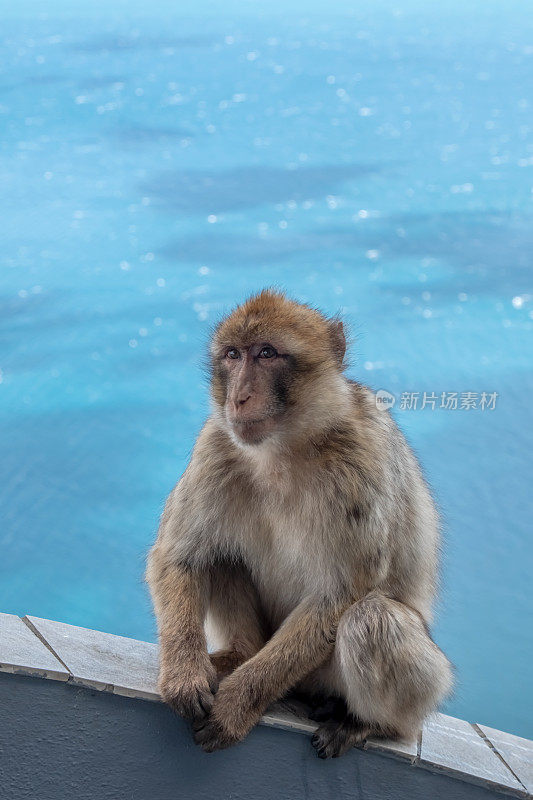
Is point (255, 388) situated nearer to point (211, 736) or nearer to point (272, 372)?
point (272, 372)

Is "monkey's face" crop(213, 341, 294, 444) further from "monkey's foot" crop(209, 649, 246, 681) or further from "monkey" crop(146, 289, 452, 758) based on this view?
"monkey's foot" crop(209, 649, 246, 681)

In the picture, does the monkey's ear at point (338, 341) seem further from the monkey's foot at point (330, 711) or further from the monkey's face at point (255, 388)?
the monkey's foot at point (330, 711)

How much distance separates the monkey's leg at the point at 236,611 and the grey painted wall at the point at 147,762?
20 cm

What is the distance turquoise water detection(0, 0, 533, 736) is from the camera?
603 centimetres

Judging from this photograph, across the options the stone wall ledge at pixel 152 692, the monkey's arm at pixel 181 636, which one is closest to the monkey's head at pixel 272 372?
the monkey's arm at pixel 181 636

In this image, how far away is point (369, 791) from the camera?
80.2 inches

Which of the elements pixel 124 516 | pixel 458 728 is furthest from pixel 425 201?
pixel 458 728

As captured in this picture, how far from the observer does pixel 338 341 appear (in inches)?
84.3

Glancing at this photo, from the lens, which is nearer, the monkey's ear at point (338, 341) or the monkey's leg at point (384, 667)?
the monkey's leg at point (384, 667)

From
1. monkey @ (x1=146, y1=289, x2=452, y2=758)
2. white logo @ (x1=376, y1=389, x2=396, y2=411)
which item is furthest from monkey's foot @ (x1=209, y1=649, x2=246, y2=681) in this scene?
white logo @ (x1=376, y1=389, x2=396, y2=411)

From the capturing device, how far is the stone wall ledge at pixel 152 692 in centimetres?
212

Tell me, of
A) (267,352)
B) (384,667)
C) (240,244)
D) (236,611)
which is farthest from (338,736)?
(240,244)

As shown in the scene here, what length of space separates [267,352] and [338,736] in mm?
837

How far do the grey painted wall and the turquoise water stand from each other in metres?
0.63
